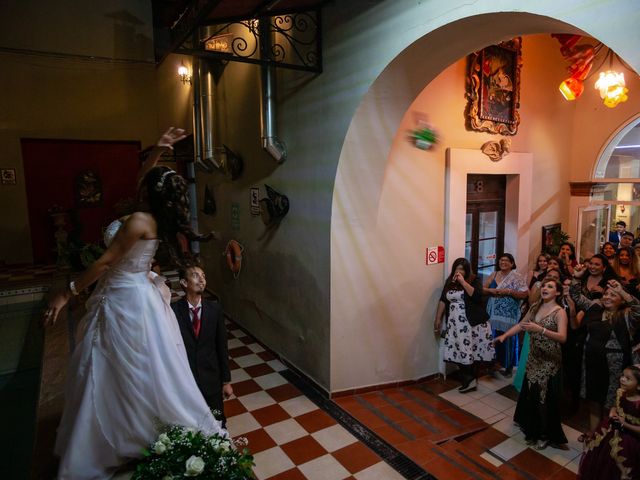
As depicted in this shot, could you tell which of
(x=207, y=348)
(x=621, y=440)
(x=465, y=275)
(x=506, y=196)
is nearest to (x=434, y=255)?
(x=465, y=275)

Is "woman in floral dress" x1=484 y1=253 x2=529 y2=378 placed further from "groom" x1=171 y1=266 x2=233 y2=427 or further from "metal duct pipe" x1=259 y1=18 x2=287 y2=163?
"groom" x1=171 y1=266 x2=233 y2=427

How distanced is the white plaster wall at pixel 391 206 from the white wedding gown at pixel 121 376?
229cm

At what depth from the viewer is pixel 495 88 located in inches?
195

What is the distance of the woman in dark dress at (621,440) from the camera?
234cm

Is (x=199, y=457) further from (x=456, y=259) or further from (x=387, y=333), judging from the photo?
(x=456, y=259)

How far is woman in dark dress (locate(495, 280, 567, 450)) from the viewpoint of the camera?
10.9 ft

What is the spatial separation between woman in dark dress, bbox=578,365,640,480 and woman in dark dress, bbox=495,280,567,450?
84cm

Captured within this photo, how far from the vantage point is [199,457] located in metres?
1.60

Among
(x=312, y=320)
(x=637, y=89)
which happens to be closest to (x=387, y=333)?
(x=312, y=320)

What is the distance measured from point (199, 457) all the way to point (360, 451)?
199cm

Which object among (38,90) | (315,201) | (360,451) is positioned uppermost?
(38,90)

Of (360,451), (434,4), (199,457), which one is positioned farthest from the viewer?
(360,451)

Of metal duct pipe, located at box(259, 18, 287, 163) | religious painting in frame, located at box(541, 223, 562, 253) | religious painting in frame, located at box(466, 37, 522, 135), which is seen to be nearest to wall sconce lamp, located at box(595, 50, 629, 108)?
religious painting in frame, located at box(466, 37, 522, 135)

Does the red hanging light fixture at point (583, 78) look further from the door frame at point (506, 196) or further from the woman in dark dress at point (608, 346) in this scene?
the woman in dark dress at point (608, 346)
